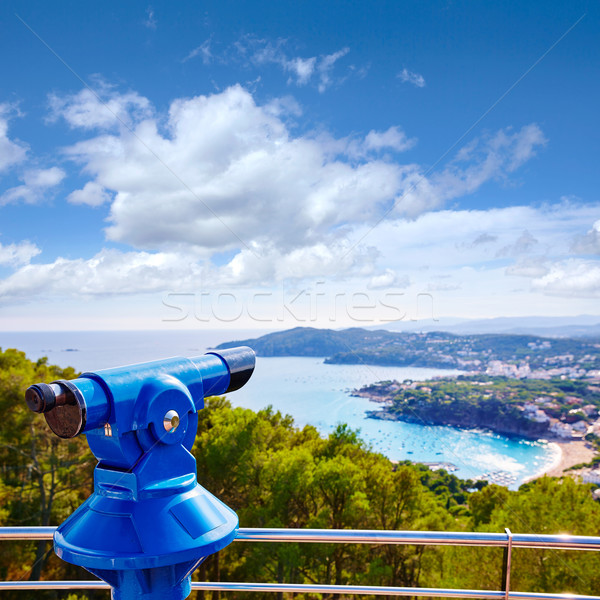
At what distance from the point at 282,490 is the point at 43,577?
6255 millimetres

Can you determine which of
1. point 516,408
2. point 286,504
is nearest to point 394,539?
point 286,504

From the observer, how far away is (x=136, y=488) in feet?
3.13

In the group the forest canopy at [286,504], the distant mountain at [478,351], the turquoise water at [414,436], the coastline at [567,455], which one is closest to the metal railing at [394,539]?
the distant mountain at [478,351]

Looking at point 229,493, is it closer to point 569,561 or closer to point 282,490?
point 282,490

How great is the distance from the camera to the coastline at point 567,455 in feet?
47.1

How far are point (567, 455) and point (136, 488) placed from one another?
1757cm

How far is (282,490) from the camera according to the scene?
11641 millimetres

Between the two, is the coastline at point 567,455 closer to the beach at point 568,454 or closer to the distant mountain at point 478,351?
the beach at point 568,454

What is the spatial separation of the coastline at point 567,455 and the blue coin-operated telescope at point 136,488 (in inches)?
614

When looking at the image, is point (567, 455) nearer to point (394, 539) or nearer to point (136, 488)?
point (394, 539)

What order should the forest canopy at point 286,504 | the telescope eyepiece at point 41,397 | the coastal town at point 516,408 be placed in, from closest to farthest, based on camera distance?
the telescope eyepiece at point 41,397
the forest canopy at point 286,504
the coastal town at point 516,408

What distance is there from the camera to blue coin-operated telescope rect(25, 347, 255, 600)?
0.90 m

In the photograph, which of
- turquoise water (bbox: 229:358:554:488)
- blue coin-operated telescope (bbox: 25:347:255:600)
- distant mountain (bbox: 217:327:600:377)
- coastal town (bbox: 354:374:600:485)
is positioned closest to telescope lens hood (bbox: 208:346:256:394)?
blue coin-operated telescope (bbox: 25:347:255:600)

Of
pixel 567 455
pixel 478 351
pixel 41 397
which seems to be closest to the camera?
pixel 41 397
